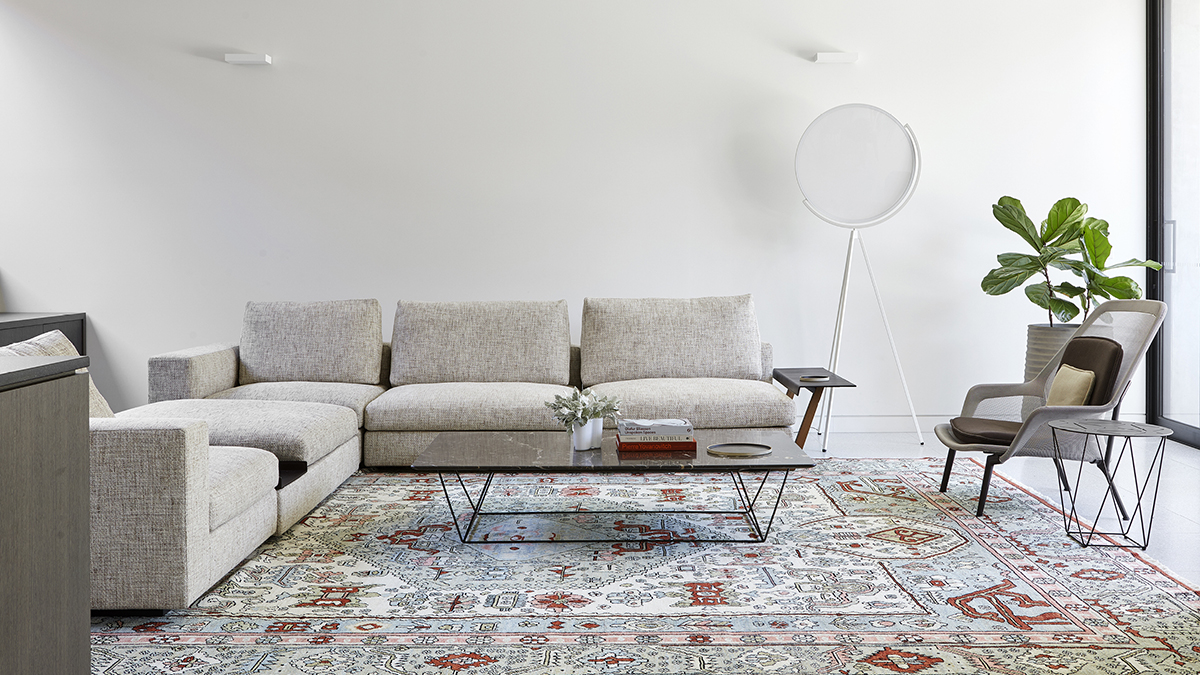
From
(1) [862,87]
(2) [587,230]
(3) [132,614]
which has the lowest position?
(3) [132,614]

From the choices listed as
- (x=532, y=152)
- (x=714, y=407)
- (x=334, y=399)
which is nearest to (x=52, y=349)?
(x=334, y=399)

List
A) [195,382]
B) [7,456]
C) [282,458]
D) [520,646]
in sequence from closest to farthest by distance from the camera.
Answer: [7,456]
[520,646]
[282,458]
[195,382]

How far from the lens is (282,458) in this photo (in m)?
3.33

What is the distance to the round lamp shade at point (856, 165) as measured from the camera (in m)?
4.75

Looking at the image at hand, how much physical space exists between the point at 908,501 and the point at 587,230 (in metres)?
2.50

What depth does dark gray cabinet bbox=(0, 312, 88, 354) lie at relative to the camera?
463 centimetres

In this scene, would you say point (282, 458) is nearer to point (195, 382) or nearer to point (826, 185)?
point (195, 382)

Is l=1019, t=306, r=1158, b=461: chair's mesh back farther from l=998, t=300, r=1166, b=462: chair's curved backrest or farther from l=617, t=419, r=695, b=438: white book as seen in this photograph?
l=617, t=419, r=695, b=438: white book

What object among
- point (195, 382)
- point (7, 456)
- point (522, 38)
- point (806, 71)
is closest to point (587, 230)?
point (522, 38)

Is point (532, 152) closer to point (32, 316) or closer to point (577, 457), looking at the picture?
point (577, 457)

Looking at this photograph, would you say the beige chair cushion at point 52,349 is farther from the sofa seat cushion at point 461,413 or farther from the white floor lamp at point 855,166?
the white floor lamp at point 855,166

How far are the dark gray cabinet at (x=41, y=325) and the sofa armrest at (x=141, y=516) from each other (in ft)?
8.97

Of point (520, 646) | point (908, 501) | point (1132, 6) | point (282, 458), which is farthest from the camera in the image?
point (1132, 6)

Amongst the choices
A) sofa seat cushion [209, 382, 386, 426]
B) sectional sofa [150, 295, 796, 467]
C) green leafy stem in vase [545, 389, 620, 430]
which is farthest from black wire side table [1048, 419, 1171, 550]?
sofa seat cushion [209, 382, 386, 426]
